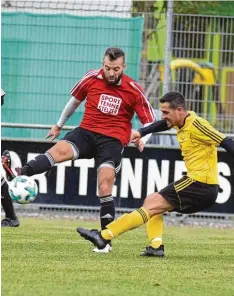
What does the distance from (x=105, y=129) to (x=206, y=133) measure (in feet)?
4.66

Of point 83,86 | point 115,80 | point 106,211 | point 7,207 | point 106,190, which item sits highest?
point 115,80

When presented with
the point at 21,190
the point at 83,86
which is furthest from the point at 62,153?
the point at 83,86

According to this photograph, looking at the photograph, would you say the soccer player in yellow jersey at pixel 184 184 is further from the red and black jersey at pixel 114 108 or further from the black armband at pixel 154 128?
the red and black jersey at pixel 114 108

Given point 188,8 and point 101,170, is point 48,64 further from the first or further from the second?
point 101,170

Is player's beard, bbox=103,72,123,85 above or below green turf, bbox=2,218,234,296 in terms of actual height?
above

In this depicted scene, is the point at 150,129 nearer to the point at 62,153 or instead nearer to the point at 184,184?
the point at 184,184

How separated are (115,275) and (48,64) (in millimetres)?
8643

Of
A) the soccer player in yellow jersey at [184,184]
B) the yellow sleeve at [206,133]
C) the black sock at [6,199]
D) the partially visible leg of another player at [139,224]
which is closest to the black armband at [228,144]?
the yellow sleeve at [206,133]

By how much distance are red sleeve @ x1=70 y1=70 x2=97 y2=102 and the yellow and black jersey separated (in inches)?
56.8

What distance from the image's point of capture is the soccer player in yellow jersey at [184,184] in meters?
10.5

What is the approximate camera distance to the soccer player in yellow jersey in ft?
34.3

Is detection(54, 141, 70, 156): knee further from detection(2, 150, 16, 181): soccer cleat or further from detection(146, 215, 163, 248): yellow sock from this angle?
detection(146, 215, 163, 248): yellow sock

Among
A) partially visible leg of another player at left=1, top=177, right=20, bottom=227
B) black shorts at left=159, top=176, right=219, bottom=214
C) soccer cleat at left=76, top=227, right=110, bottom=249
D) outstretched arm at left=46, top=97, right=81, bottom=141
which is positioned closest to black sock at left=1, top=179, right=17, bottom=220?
partially visible leg of another player at left=1, top=177, right=20, bottom=227

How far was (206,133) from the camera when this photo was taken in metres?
10.4
